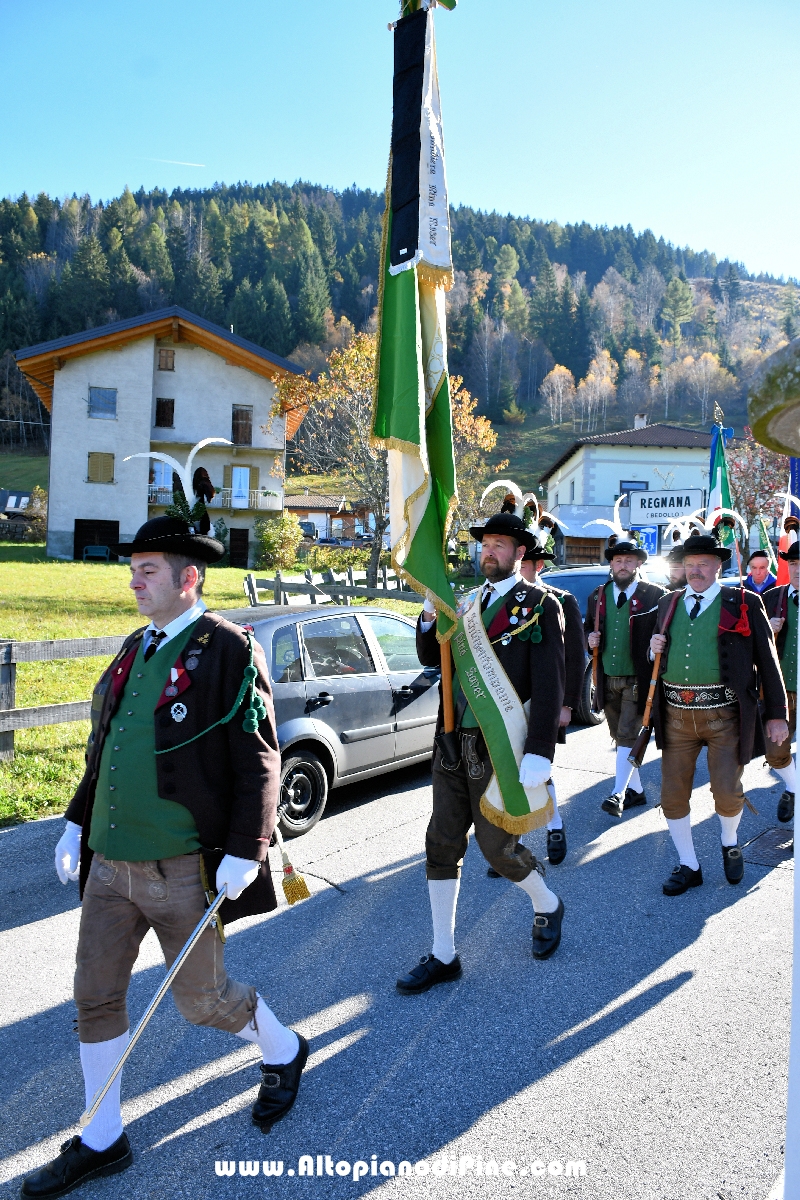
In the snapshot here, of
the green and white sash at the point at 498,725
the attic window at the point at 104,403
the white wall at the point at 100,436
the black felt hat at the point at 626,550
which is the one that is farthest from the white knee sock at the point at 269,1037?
the attic window at the point at 104,403

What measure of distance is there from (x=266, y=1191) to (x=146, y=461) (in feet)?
132

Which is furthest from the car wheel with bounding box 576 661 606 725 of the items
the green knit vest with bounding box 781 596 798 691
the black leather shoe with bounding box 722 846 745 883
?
the black leather shoe with bounding box 722 846 745 883

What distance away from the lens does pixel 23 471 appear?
80.0 m

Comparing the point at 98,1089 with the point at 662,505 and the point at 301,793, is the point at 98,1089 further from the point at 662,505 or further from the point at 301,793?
the point at 662,505

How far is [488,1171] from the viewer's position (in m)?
2.62

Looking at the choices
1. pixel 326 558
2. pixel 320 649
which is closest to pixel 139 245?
pixel 326 558

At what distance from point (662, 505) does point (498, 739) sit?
1141 inches

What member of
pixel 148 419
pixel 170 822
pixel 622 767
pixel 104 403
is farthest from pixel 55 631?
pixel 104 403

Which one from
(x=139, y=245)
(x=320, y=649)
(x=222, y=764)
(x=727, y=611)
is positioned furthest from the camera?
(x=139, y=245)

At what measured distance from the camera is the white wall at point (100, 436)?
124 feet

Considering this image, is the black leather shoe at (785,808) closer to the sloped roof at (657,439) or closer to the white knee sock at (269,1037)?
the white knee sock at (269,1037)

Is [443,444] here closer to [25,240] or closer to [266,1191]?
[266,1191]

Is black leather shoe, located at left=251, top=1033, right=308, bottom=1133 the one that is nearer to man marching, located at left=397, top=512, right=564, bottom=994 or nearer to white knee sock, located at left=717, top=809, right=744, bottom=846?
man marching, located at left=397, top=512, right=564, bottom=994

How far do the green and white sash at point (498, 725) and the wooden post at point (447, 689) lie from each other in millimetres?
51
